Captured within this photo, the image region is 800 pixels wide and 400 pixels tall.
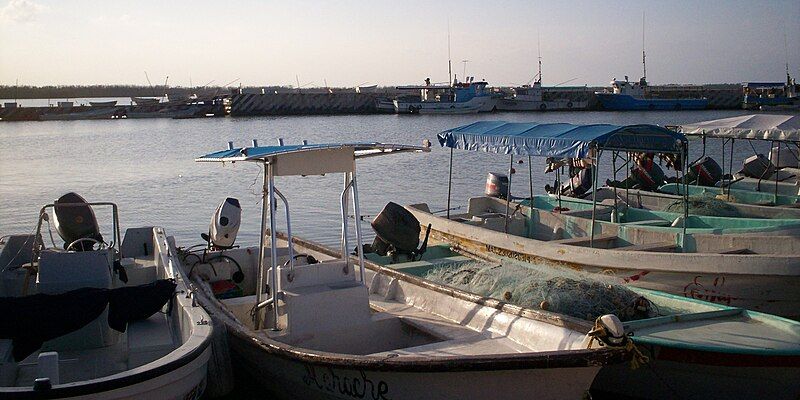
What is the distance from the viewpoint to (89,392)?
7.00m

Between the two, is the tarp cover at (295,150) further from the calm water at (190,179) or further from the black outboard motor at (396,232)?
the black outboard motor at (396,232)

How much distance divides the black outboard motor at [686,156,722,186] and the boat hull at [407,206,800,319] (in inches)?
291

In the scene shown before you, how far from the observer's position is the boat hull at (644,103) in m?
81.3

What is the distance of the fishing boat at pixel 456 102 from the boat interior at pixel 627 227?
65.9m

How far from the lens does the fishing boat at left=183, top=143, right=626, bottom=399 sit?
24.5 feet

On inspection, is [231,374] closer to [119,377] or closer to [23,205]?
[119,377]

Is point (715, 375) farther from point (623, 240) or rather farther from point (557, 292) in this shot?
point (623, 240)

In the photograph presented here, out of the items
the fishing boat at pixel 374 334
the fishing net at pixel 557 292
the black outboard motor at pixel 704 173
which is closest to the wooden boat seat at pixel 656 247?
the fishing net at pixel 557 292

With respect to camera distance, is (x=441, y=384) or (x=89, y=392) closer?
(x=89, y=392)

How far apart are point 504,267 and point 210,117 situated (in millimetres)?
81428

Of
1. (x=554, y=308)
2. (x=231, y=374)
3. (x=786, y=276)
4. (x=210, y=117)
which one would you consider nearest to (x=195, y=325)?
(x=231, y=374)

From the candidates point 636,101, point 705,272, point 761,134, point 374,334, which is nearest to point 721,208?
point 761,134

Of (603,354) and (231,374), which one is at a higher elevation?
(603,354)

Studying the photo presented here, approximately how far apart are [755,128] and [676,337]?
9051mm
